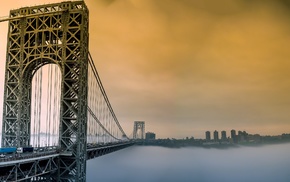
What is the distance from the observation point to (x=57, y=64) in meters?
28.8

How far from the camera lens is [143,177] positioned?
9738cm

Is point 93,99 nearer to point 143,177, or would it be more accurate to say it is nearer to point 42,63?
point 42,63

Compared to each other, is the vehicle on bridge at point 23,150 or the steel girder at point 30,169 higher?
the vehicle on bridge at point 23,150

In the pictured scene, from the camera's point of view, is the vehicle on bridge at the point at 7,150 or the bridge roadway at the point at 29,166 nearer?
the bridge roadway at the point at 29,166

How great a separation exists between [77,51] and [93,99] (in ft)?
49.9

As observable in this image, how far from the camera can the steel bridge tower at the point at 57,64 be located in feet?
90.3

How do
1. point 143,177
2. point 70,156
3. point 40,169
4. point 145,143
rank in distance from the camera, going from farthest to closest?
point 145,143, point 143,177, point 70,156, point 40,169

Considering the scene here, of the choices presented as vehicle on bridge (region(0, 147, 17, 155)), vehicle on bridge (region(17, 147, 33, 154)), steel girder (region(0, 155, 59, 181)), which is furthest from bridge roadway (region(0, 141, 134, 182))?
vehicle on bridge (region(0, 147, 17, 155))

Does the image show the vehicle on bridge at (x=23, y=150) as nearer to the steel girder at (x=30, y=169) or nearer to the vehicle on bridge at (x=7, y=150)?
the vehicle on bridge at (x=7, y=150)

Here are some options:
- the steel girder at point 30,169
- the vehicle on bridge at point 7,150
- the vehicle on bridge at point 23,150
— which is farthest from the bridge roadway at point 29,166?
the vehicle on bridge at point 7,150

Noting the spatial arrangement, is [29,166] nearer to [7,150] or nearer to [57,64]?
[7,150]

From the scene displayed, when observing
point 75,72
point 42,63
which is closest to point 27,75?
point 42,63

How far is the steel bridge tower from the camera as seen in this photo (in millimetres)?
27531

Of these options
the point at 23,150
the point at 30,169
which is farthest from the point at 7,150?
the point at 30,169
